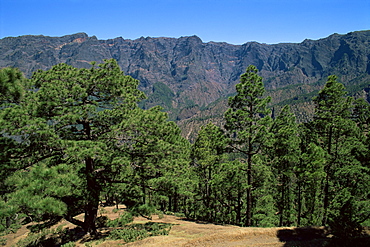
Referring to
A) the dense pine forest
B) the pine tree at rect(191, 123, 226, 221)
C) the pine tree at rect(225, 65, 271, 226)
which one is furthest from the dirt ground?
the pine tree at rect(191, 123, 226, 221)

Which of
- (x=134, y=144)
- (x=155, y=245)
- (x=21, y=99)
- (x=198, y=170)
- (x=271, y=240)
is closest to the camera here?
(x=21, y=99)

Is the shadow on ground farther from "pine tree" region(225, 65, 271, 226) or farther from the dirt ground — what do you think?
"pine tree" region(225, 65, 271, 226)

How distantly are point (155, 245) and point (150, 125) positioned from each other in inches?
218

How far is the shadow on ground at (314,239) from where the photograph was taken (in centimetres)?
1074

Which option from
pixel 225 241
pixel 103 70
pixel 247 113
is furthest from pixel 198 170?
pixel 103 70

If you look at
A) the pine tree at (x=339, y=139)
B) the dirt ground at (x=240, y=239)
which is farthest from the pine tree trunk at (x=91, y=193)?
the pine tree at (x=339, y=139)

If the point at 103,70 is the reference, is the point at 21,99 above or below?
below

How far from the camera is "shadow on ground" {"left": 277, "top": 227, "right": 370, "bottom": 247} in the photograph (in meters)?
10.7

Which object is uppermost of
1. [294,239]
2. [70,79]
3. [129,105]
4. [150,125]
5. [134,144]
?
[70,79]

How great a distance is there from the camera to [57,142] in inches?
362

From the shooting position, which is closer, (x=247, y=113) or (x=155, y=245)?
(x=155, y=245)

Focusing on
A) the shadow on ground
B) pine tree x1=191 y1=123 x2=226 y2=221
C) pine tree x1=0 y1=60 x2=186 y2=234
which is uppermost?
pine tree x1=0 y1=60 x2=186 y2=234

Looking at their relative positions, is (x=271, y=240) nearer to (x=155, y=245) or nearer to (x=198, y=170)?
(x=155, y=245)

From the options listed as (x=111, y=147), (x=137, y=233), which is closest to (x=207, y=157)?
(x=137, y=233)
